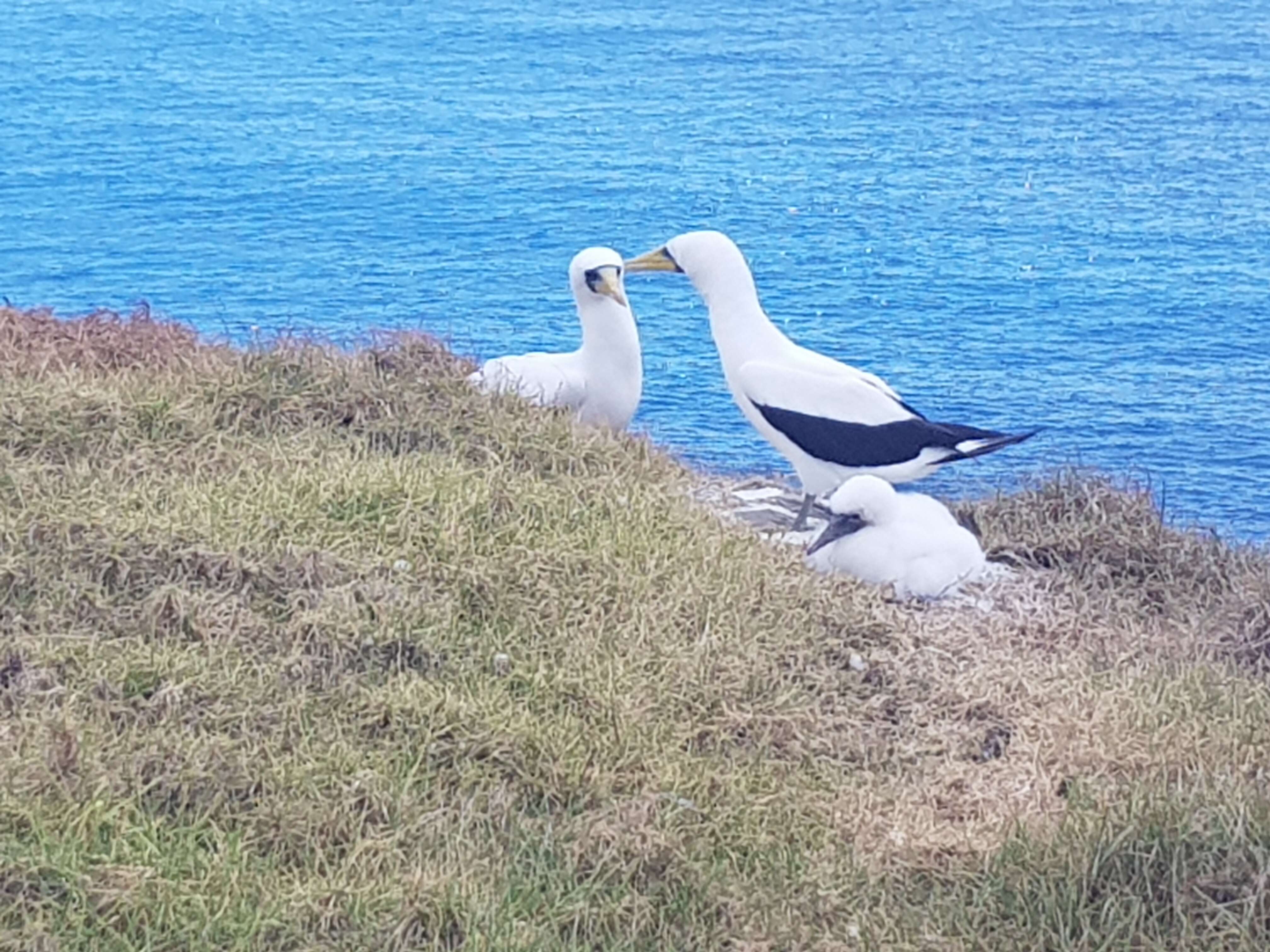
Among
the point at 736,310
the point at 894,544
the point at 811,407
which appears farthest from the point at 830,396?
the point at 894,544

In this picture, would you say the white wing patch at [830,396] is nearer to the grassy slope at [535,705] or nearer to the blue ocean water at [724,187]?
the grassy slope at [535,705]

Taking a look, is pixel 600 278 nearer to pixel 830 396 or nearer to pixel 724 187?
pixel 830 396

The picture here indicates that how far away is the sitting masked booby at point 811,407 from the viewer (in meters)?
4.95

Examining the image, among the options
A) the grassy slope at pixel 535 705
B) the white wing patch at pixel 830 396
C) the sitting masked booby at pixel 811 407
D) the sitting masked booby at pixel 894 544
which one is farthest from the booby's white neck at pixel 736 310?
the sitting masked booby at pixel 894 544

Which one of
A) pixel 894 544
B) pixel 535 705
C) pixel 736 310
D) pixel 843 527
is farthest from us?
pixel 736 310

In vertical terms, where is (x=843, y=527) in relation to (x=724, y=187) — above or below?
below

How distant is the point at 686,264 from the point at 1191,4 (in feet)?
16.5

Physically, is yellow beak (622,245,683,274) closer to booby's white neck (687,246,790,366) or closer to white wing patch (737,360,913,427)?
booby's white neck (687,246,790,366)

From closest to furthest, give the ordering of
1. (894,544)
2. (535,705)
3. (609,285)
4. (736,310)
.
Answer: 1. (535,705)
2. (894,544)
3. (736,310)
4. (609,285)

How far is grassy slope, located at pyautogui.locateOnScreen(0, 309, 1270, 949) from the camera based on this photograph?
293 cm

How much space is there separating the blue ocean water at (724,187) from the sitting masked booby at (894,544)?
0.91 m

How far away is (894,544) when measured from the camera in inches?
173

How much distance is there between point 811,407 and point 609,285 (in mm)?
795

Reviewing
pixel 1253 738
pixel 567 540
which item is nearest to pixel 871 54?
pixel 567 540
